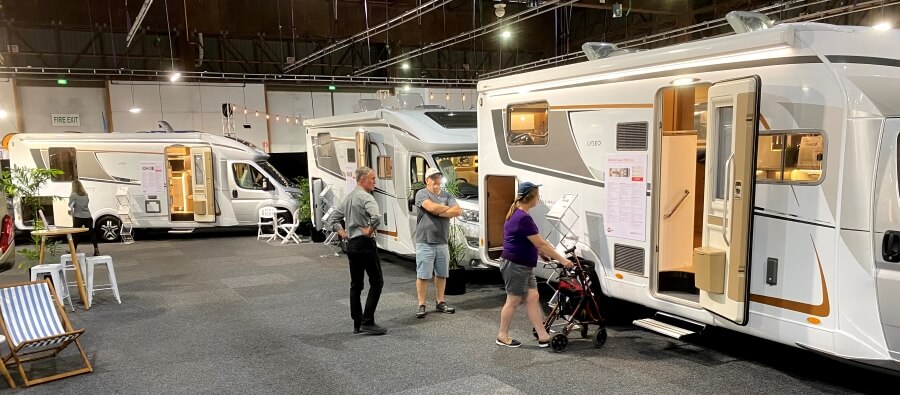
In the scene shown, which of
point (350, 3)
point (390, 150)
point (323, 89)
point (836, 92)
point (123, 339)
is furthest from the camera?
point (323, 89)

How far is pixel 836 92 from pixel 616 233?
2.09 meters

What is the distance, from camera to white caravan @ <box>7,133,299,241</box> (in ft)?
41.0

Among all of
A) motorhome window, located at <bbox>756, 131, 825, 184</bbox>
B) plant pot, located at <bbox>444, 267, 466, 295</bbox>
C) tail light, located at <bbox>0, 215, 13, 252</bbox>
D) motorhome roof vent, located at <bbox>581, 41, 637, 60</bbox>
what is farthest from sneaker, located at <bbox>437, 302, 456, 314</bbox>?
tail light, located at <bbox>0, 215, 13, 252</bbox>

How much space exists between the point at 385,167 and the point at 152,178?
21.7 feet

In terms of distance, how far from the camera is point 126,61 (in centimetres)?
1741

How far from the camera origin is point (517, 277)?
16.5ft

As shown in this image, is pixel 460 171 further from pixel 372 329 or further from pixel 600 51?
pixel 372 329

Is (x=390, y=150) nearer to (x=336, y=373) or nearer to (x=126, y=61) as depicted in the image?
(x=336, y=373)

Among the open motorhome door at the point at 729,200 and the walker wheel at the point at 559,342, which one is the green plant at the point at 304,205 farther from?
the open motorhome door at the point at 729,200

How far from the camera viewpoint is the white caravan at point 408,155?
328 inches

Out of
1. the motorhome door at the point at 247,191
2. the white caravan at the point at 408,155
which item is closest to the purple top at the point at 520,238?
the white caravan at the point at 408,155

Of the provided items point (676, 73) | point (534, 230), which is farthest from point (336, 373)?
point (676, 73)

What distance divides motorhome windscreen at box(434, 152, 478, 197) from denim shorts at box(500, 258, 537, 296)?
9.95 ft

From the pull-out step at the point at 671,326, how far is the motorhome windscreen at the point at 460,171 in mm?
3426
